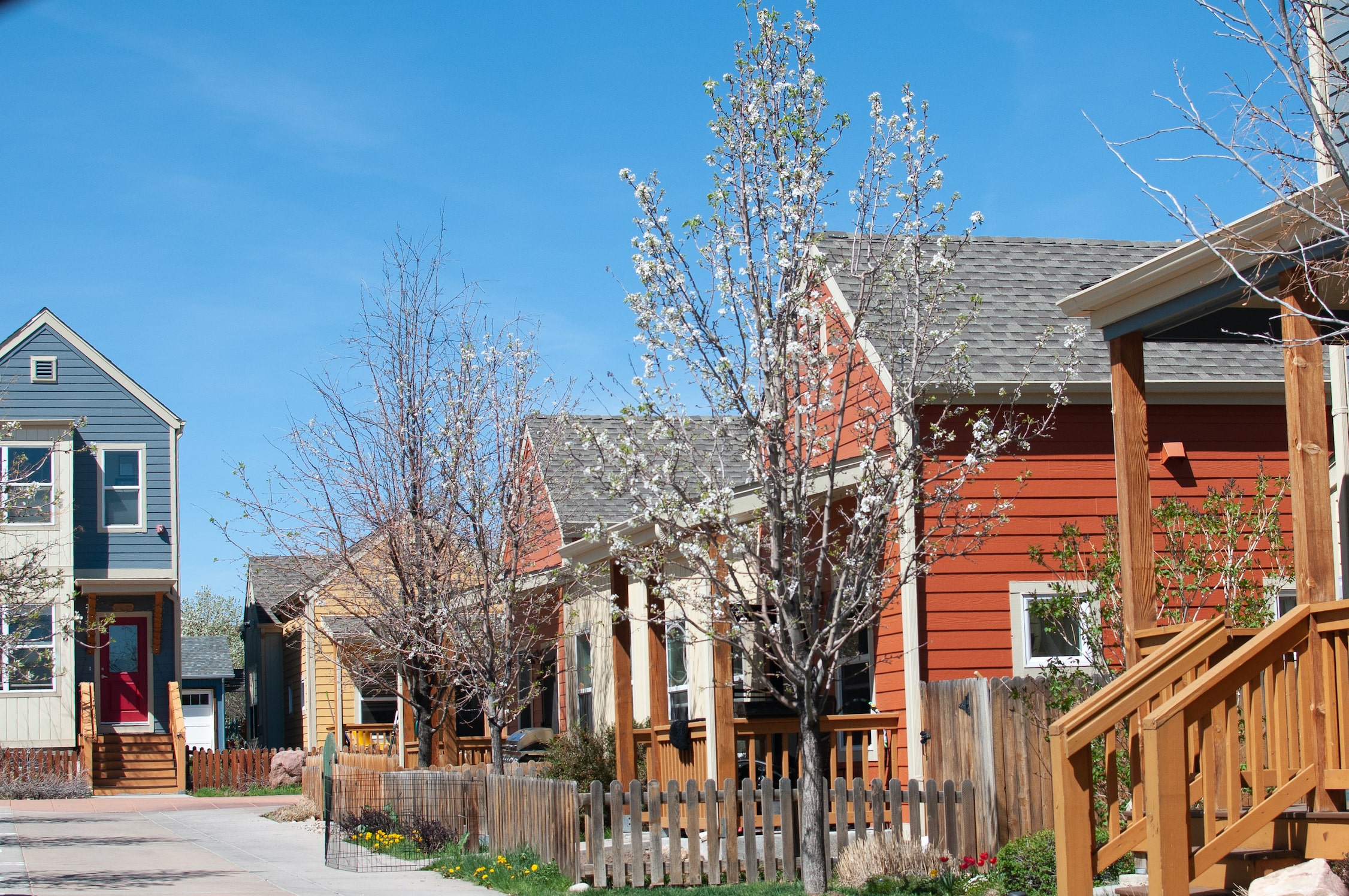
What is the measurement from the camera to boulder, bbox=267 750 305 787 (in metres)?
27.6

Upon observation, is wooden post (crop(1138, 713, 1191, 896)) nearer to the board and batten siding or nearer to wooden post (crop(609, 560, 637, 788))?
wooden post (crop(609, 560, 637, 788))

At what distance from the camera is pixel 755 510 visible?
11.1 m

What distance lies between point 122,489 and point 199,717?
23.0 m

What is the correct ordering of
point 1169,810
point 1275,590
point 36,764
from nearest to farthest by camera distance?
1. point 1169,810
2. point 1275,590
3. point 36,764

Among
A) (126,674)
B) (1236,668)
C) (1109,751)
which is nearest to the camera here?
(1236,668)

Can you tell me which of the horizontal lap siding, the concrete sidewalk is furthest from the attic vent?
the horizontal lap siding

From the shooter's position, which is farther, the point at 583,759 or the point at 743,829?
the point at 583,759

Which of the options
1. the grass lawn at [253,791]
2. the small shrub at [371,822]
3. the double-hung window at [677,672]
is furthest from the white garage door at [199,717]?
the small shrub at [371,822]

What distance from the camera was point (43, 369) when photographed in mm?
29031

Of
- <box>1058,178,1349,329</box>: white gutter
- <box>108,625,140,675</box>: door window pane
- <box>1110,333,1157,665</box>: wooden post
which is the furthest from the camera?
<box>108,625,140,675</box>: door window pane

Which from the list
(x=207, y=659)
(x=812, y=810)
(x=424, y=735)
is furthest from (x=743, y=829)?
(x=207, y=659)

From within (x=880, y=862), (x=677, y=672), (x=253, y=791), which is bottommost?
(x=253, y=791)

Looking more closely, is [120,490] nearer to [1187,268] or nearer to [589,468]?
[589,468]

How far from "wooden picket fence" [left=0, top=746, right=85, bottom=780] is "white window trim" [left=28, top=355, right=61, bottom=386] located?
7.41 meters
